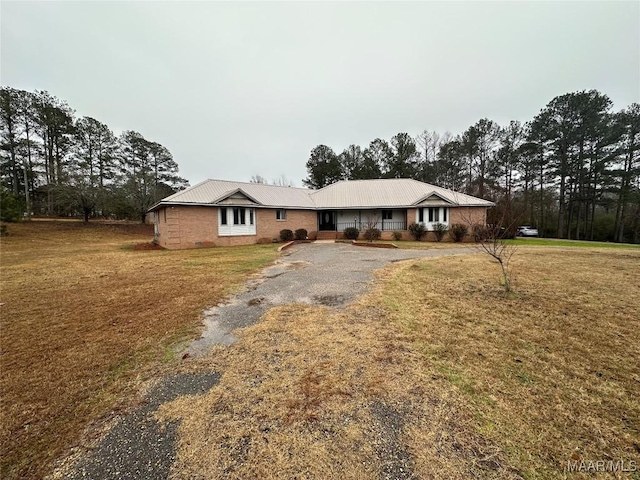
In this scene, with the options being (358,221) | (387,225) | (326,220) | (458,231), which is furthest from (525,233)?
(326,220)

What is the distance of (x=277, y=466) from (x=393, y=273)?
729 centimetres

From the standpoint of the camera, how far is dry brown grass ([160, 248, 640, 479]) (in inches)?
76.0

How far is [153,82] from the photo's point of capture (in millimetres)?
19078

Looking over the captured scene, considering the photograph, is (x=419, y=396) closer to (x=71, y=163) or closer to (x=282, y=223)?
(x=282, y=223)

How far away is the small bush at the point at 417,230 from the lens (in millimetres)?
21734

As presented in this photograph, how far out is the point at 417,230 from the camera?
21.8 meters

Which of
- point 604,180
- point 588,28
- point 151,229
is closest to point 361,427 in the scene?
point 588,28

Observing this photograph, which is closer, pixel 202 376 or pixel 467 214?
pixel 202 376

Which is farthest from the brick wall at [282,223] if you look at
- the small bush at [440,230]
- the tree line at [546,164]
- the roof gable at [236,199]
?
the tree line at [546,164]

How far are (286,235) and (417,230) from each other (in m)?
11.1

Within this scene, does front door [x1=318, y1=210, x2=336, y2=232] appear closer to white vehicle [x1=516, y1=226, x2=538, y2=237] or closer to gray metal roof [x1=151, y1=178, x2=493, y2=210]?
gray metal roof [x1=151, y1=178, x2=493, y2=210]

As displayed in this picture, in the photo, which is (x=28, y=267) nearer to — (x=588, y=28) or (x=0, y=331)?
(x=0, y=331)

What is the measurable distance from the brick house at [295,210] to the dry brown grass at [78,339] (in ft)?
27.4

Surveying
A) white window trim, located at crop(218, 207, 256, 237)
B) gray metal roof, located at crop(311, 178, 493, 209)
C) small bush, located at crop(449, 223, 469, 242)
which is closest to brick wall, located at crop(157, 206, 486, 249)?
white window trim, located at crop(218, 207, 256, 237)
